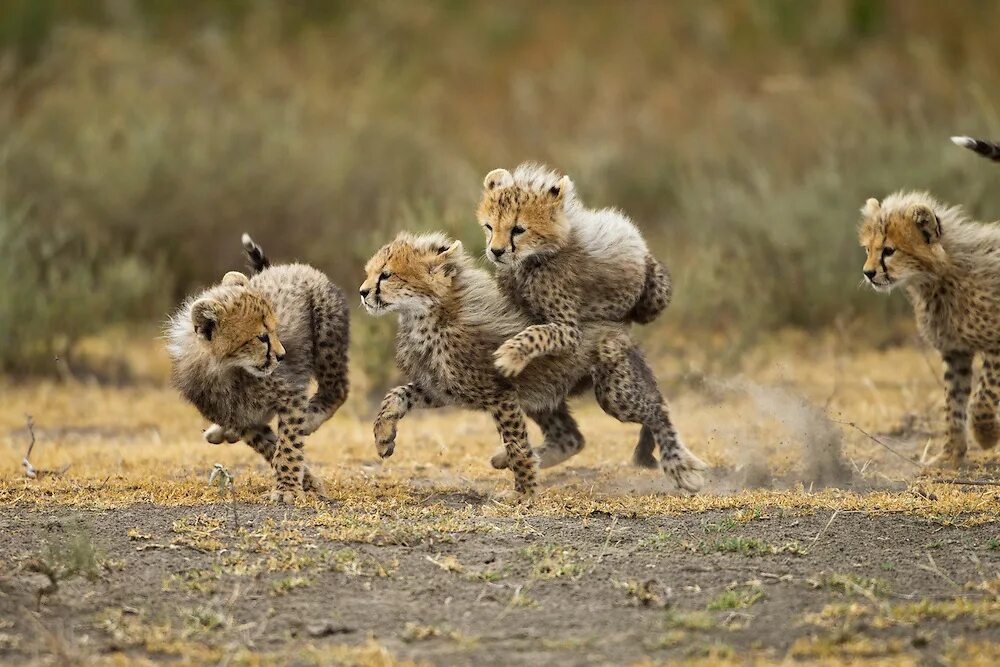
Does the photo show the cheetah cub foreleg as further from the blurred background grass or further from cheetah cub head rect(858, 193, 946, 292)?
the blurred background grass

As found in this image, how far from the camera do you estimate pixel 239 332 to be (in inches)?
221

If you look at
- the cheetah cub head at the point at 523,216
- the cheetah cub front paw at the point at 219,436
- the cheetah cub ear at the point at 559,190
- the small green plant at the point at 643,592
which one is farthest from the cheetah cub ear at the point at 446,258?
the small green plant at the point at 643,592

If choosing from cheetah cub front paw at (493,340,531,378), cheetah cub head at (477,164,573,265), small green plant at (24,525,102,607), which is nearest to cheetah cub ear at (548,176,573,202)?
cheetah cub head at (477,164,573,265)

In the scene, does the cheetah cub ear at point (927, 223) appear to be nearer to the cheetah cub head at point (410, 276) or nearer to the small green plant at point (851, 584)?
the cheetah cub head at point (410, 276)

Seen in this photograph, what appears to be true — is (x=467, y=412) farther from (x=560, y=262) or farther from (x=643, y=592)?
(x=643, y=592)

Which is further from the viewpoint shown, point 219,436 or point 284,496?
point 219,436

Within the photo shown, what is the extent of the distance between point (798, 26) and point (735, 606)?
1353 cm

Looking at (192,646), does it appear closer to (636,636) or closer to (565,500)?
(636,636)

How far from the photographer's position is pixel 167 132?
10789 millimetres

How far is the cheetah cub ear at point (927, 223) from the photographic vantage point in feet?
20.3

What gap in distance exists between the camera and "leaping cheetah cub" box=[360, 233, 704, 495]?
571 centimetres

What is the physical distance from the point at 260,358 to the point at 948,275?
113 inches

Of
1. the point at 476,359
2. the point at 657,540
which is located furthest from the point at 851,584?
the point at 476,359

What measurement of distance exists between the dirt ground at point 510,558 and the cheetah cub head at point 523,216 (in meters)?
0.97
